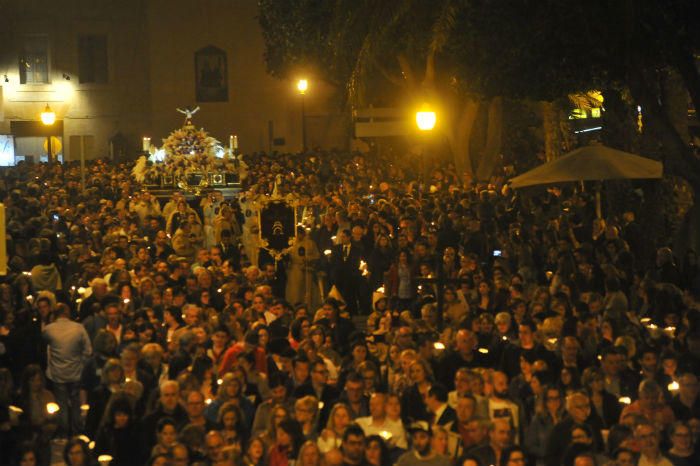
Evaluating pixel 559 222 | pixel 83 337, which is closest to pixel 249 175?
pixel 559 222

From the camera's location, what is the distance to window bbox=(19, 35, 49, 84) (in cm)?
5950

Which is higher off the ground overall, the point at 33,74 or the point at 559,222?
the point at 33,74

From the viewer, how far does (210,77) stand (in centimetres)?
6022

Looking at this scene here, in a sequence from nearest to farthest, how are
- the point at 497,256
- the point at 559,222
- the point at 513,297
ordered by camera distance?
the point at 513,297 → the point at 497,256 → the point at 559,222

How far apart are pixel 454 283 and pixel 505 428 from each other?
6.05 m

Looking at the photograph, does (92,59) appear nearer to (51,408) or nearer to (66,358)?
(66,358)

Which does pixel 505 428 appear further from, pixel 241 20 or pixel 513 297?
pixel 241 20

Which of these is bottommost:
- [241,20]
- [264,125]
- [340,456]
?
[340,456]

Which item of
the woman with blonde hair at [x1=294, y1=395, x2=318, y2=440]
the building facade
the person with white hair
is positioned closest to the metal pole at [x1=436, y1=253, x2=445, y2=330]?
the person with white hair

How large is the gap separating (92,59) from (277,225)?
41298mm

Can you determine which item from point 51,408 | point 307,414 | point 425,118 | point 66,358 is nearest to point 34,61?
point 425,118

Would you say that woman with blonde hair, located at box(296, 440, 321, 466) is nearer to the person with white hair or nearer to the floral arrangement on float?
the person with white hair

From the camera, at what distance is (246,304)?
608 inches

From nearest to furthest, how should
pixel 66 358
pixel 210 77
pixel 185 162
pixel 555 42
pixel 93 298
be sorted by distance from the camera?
pixel 66 358
pixel 93 298
pixel 555 42
pixel 185 162
pixel 210 77
